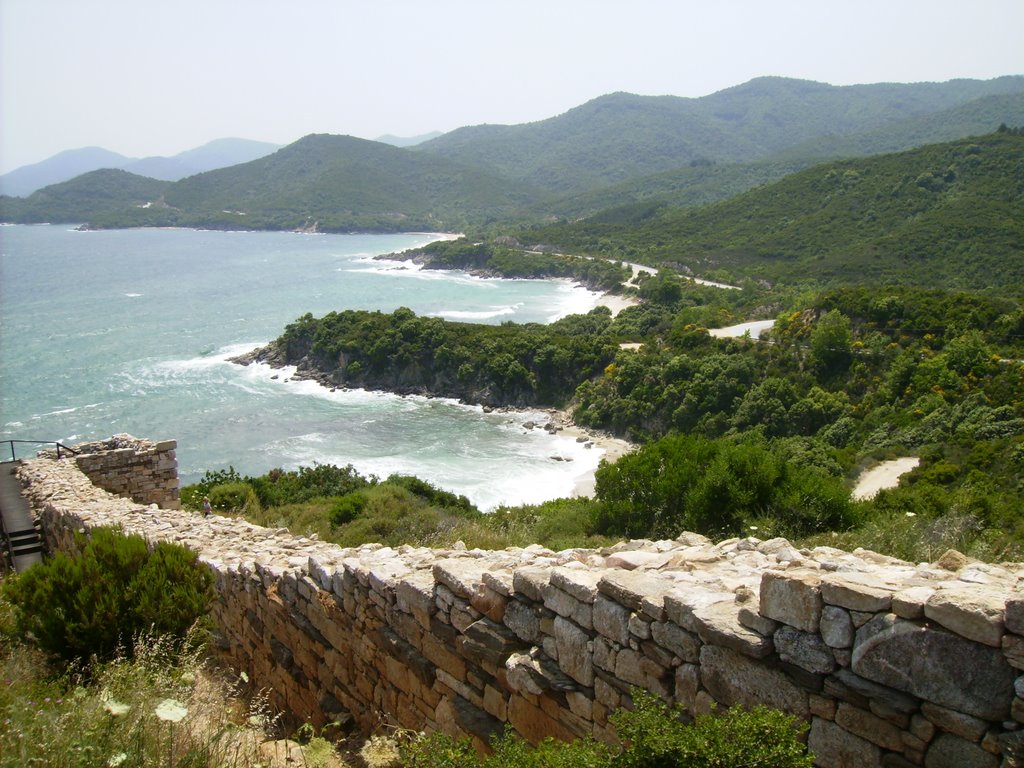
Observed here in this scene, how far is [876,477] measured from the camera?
79.1 ft

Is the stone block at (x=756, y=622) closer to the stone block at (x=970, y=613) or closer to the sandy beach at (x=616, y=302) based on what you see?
the stone block at (x=970, y=613)

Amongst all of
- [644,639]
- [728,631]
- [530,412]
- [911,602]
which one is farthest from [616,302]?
[911,602]

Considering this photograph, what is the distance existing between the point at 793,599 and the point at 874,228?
83.5 m

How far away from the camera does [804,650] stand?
373cm

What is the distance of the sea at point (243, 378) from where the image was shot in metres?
37.3

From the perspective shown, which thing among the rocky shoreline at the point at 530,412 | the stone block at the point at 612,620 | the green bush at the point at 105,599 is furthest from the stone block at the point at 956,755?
the rocky shoreline at the point at 530,412

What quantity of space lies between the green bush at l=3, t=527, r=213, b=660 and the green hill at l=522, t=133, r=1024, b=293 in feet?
186

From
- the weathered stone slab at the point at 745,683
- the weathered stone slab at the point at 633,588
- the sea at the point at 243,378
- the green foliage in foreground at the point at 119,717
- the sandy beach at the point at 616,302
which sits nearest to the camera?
the weathered stone slab at the point at 745,683

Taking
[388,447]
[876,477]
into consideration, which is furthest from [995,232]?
[388,447]

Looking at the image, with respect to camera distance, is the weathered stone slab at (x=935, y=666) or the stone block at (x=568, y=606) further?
the stone block at (x=568, y=606)

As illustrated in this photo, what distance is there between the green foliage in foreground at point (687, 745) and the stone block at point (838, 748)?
107mm

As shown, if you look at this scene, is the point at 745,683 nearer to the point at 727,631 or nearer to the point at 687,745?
the point at 727,631

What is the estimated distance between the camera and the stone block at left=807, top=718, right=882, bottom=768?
3576 mm

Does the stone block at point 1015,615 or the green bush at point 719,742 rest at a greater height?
the stone block at point 1015,615
